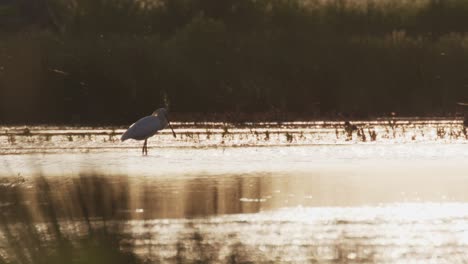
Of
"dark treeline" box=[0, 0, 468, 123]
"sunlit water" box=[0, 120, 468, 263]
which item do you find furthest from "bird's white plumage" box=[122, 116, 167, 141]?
"dark treeline" box=[0, 0, 468, 123]

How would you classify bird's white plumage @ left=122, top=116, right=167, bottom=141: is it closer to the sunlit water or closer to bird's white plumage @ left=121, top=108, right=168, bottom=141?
bird's white plumage @ left=121, top=108, right=168, bottom=141

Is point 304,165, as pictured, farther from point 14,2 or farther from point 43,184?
point 14,2

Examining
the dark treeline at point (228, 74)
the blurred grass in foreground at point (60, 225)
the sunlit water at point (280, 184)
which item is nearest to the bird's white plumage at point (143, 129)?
the sunlit water at point (280, 184)

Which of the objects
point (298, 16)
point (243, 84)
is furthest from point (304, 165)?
point (298, 16)

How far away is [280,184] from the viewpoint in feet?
50.8

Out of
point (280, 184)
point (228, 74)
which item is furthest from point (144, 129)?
point (228, 74)

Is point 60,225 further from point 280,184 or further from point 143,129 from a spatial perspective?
point 143,129

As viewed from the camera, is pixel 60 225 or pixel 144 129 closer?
pixel 60 225

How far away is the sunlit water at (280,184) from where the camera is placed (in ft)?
35.4

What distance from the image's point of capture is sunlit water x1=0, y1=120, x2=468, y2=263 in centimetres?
1079

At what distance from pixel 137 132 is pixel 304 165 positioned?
382 cm

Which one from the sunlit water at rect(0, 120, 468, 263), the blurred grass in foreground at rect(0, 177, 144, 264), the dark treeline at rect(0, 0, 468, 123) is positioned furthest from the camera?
the dark treeline at rect(0, 0, 468, 123)

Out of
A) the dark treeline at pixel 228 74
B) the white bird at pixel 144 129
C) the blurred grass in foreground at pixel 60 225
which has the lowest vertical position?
the blurred grass in foreground at pixel 60 225

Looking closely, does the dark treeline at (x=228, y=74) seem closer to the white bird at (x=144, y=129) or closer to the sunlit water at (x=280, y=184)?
the sunlit water at (x=280, y=184)
